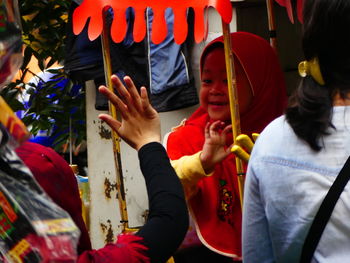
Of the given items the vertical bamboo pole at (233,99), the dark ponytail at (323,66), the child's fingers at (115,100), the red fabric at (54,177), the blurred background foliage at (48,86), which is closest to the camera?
the red fabric at (54,177)

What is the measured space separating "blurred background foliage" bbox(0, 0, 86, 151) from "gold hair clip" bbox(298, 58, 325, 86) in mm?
2592

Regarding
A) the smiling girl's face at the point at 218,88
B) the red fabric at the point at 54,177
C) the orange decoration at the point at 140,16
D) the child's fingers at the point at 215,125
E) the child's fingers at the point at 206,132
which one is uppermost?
the orange decoration at the point at 140,16

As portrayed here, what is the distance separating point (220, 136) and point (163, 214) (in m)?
1.59

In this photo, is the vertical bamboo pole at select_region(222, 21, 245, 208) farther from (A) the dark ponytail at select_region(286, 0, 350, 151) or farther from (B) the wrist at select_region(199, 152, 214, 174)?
(A) the dark ponytail at select_region(286, 0, 350, 151)

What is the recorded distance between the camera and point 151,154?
1954mm

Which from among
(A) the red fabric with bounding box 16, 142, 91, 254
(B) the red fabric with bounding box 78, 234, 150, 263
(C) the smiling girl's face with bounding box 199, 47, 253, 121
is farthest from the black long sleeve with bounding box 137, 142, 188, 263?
(C) the smiling girl's face with bounding box 199, 47, 253, 121

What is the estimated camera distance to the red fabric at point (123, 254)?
5.98ft

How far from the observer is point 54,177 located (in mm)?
1815

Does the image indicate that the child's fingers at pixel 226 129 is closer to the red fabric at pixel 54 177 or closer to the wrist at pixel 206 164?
the wrist at pixel 206 164

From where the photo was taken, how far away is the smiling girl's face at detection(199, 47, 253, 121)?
3.68 m

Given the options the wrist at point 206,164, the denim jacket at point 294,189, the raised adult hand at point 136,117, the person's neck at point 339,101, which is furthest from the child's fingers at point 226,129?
the raised adult hand at point 136,117

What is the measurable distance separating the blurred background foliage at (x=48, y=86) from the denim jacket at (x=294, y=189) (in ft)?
8.42

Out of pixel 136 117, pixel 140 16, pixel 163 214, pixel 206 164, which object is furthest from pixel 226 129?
pixel 163 214

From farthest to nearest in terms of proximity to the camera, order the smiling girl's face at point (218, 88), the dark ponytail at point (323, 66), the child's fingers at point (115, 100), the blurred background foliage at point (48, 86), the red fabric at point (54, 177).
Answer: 1. the blurred background foliage at point (48, 86)
2. the smiling girl's face at point (218, 88)
3. the dark ponytail at point (323, 66)
4. the child's fingers at point (115, 100)
5. the red fabric at point (54, 177)
